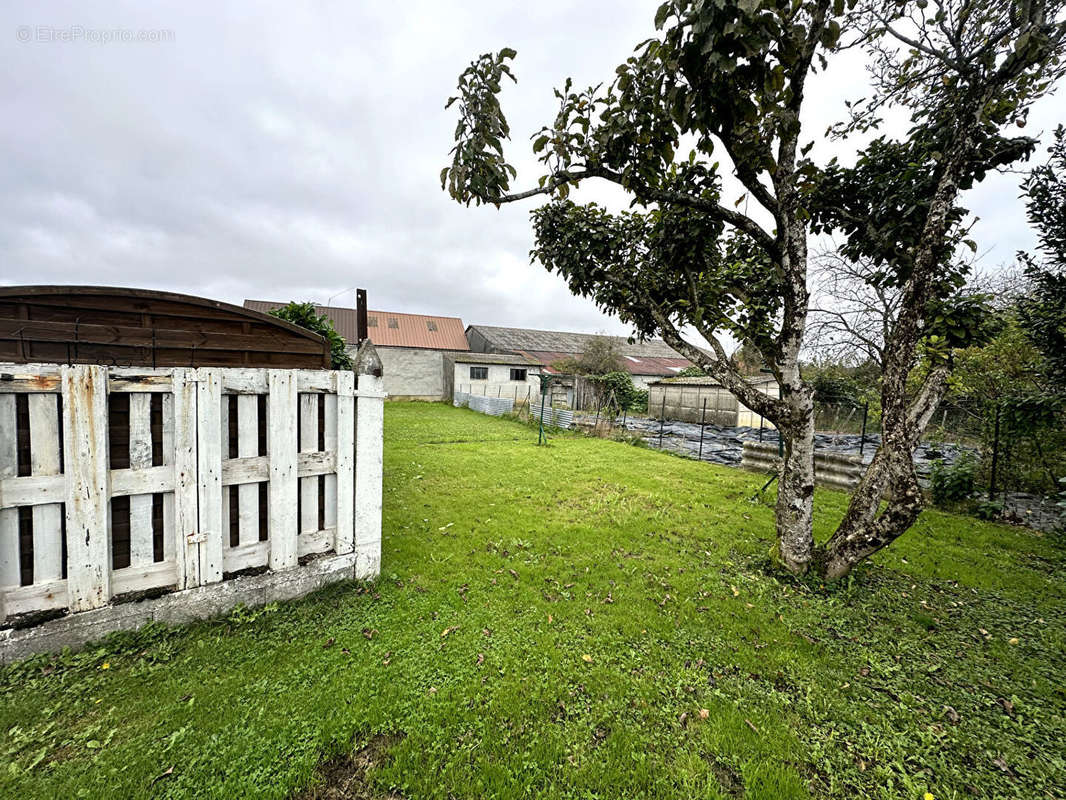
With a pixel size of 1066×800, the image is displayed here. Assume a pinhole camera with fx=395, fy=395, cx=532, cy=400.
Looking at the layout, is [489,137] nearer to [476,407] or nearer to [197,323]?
[197,323]

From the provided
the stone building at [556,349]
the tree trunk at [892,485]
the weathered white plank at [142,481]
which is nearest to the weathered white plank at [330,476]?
the weathered white plank at [142,481]

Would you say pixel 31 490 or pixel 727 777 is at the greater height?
pixel 31 490

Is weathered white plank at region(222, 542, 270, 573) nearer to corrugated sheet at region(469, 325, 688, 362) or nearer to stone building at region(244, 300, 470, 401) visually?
stone building at region(244, 300, 470, 401)

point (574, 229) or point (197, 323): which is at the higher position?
point (574, 229)

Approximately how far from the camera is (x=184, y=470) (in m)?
2.62

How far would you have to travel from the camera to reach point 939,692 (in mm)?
2510

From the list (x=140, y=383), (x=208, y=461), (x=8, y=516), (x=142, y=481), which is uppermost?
(x=140, y=383)

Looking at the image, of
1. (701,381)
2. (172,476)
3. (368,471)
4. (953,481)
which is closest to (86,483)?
(172,476)

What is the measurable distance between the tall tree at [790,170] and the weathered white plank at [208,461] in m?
2.75

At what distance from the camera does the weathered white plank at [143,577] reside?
100 inches

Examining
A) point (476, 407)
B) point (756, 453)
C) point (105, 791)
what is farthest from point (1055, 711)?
point (476, 407)

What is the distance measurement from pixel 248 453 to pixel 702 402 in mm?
20833

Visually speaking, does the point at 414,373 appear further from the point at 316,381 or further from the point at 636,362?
the point at 316,381

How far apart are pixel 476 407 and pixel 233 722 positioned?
20.1 metres
